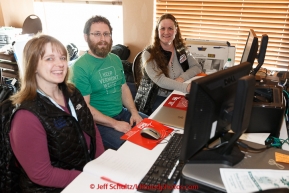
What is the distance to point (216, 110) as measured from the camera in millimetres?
830

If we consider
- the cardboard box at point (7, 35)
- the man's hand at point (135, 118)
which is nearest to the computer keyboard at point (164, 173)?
the man's hand at point (135, 118)

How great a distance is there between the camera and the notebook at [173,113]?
4.42 ft

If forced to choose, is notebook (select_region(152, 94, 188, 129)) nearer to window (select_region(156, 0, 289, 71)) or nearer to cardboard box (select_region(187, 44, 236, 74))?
cardboard box (select_region(187, 44, 236, 74))

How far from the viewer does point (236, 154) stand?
0.96 m

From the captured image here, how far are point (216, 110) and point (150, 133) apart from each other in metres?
0.43

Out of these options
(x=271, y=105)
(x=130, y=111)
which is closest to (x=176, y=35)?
(x=130, y=111)

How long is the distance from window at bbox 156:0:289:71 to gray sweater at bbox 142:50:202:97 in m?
0.77

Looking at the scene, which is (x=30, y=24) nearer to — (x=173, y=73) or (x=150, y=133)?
(x=173, y=73)

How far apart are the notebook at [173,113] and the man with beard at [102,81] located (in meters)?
0.29

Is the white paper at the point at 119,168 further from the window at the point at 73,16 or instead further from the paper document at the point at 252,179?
the window at the point at 73,16

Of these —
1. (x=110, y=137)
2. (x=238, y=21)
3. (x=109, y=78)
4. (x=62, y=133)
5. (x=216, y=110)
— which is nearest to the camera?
(x=216, y=110)

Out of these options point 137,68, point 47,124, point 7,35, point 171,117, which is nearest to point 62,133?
point 47,124

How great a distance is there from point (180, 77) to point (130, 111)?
0.53 m

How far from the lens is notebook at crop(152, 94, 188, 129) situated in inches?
53.0
